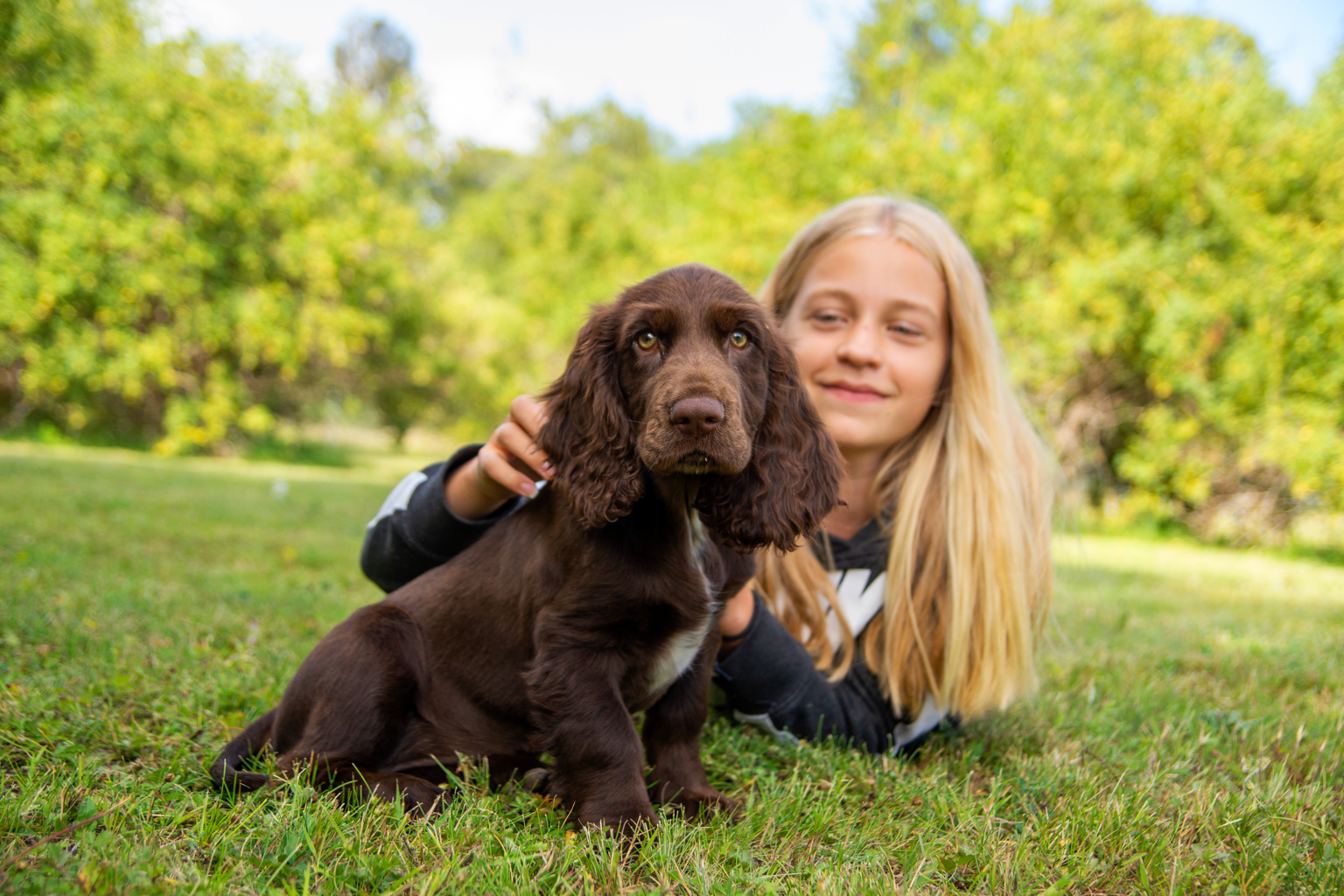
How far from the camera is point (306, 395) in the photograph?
1577cm

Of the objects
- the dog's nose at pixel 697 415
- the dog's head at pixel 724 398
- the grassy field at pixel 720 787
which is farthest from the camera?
the dog's head at pixel 724 398

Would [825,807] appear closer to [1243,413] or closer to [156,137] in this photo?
[1243,413]

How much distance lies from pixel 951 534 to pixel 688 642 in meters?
1.30

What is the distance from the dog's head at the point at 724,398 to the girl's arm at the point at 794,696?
0.55 m

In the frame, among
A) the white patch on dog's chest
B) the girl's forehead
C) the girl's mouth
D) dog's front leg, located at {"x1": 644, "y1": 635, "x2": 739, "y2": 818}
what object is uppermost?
the girl's forehead

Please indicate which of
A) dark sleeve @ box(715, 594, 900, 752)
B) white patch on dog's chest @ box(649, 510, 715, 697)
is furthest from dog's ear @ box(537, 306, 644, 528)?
dark sleeve @ box(715, 594, 900, 752)

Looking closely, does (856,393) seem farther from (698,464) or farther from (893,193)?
(893,193)

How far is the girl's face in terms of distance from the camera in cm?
300

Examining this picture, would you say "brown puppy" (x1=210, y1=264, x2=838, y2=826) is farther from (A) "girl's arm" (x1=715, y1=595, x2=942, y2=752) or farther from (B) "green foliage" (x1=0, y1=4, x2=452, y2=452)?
(B) "green foliage" (x1=0, y1=4, x2=452, y2=452)

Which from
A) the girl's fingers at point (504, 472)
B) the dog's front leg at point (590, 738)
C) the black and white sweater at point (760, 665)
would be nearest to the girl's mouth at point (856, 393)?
the black and white sweater at point (760, 665)

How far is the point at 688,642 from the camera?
1.99 meters

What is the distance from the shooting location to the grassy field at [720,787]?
1577 millimetres

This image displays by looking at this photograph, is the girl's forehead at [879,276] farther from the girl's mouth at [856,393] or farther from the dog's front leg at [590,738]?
the dog's front leg at [590,738]

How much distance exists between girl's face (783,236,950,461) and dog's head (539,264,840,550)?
3.00ft
